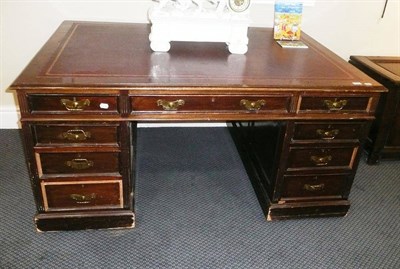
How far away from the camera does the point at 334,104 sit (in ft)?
5.91

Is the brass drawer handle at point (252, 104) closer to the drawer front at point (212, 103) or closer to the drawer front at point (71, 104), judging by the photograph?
the drawer front at point (212, 103)

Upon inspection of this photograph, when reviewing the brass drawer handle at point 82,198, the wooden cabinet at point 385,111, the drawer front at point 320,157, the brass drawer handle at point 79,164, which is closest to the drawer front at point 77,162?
the brass drawer handle at point 79,164

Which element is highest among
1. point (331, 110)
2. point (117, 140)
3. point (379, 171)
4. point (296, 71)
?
point (296, 71)

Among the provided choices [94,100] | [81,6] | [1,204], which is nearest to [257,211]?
[94,100]

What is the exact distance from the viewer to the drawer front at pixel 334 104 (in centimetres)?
178

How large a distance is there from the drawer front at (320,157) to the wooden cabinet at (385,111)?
642mm

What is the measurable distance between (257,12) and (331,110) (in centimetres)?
102

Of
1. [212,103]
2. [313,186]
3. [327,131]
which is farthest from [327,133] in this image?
[212,103]

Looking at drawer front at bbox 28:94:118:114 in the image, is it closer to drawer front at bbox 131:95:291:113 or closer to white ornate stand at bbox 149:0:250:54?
drawer front at bbox 131:95:291:113

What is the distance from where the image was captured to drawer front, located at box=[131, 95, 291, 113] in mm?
1664

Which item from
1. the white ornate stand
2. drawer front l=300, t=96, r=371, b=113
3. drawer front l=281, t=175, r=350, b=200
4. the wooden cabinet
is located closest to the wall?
the wooden cabinet

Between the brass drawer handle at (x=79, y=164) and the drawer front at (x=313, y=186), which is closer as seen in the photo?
the brass drawer handle at (x=79, y=164)

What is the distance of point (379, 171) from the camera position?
8.45 ft

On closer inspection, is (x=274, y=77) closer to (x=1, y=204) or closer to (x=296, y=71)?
(x=296, y=71)
